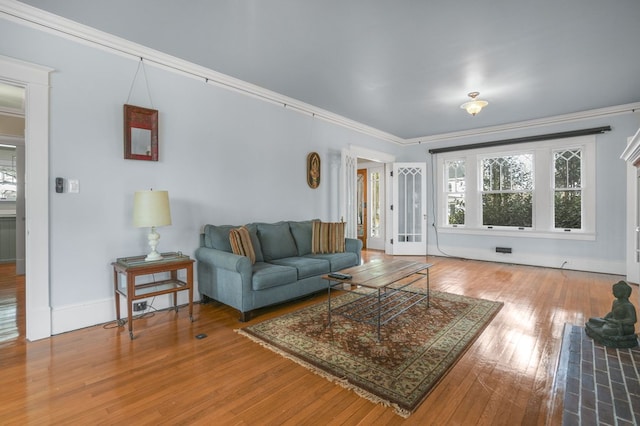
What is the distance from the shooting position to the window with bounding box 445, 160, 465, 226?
662 centimetres

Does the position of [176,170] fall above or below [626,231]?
above

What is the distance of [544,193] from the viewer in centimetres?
555

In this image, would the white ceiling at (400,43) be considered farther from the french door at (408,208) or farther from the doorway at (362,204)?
the doorway at (362,204)

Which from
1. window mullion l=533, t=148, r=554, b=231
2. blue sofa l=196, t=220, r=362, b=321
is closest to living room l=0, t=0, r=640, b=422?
blue sofa l=196, t=220, r=362, b=321

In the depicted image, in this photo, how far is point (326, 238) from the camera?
430cm

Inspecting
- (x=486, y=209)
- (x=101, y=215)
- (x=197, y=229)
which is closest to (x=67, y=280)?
(x=101, y=215)

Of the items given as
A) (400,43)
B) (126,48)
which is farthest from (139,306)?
(400,43)

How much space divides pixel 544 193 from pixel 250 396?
5.94m

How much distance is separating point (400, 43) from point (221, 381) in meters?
3.20

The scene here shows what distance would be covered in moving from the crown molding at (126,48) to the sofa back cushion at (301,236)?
1768 mm

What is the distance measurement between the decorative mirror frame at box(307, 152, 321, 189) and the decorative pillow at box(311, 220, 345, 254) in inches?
36.0

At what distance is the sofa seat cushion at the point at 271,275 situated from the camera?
298 centimetres

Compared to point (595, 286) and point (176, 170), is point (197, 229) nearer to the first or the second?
point (176, 170)

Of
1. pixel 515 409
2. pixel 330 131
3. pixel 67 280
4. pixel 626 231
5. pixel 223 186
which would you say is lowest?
pixel 515 409
